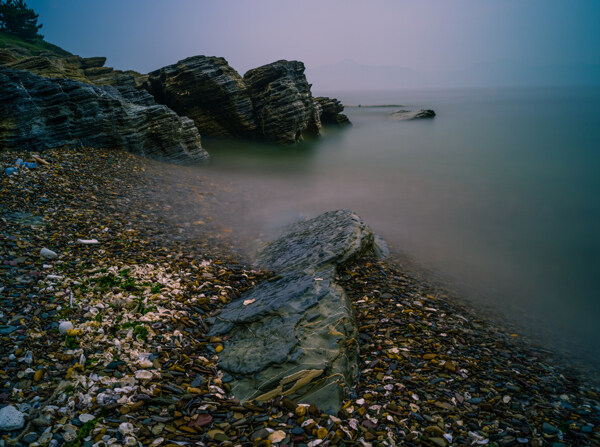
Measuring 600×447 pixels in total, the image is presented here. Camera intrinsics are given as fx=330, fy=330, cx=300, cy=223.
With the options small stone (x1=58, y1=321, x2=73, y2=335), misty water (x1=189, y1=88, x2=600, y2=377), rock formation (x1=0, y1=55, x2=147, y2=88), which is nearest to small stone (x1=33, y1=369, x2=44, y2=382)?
small stone (x1=58, y1=321, x2=73, y2=335)

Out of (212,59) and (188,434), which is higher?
(212,59)

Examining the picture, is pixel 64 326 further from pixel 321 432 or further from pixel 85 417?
pixel 321 432

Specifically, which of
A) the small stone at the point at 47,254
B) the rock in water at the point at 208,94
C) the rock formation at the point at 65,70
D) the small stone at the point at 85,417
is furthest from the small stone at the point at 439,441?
the rock in water at the point at 208,94

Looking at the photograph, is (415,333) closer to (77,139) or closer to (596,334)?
(596,334)

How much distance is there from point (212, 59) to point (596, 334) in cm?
2486

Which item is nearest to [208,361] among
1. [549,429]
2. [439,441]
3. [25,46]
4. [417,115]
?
[439,441]

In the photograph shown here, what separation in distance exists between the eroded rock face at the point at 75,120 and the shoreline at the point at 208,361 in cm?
668

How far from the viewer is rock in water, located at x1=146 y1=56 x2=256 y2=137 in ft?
75.4

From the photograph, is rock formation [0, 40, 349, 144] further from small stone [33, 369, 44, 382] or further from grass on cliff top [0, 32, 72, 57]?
grass on cliff top [0, 32, 72, 57]

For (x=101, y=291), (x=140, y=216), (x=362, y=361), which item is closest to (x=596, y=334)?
(x=362, y=361)

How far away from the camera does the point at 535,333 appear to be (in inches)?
→ 243

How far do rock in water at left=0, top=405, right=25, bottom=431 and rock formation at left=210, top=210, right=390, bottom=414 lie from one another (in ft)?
6.76

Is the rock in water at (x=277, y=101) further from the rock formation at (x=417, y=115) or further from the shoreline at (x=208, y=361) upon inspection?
the rock formation at (x=417, y=115)

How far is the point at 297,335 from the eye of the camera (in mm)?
4633
